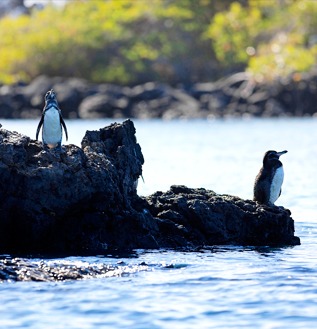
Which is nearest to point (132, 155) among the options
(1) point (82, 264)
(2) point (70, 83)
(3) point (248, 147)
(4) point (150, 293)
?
(1) point (82, 264)

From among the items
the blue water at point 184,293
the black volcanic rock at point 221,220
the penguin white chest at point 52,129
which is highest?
the penguin white chest at point 52,129

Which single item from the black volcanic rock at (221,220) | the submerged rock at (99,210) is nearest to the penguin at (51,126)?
the submerged rock at (99,210)

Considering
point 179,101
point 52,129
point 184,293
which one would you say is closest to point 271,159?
point 52,129

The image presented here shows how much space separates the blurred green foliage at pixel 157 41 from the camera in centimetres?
10338

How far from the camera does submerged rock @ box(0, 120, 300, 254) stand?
1519 centimetres

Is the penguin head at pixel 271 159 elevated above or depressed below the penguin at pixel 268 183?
above

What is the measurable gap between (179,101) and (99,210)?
7057cm

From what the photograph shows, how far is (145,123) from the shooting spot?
245 ft

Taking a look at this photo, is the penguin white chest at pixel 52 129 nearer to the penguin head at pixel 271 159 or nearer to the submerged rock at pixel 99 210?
the submerged rock at pixel 99 210

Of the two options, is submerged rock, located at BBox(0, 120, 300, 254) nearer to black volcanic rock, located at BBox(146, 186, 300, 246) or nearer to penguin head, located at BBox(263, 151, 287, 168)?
black volcanic rock, located at BBox(146, 186, 300, 246)

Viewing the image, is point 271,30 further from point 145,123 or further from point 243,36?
point 145,123

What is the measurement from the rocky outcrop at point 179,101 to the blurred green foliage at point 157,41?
12261 mm

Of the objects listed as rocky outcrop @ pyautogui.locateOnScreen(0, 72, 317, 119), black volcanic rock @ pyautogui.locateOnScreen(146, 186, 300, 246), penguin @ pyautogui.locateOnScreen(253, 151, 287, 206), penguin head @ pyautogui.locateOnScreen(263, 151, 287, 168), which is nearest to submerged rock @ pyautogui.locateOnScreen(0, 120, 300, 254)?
black volcanic rock @ pyautogui.locateOnScreen(146, 186, 300, 246)

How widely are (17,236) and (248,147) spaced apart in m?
34.7
